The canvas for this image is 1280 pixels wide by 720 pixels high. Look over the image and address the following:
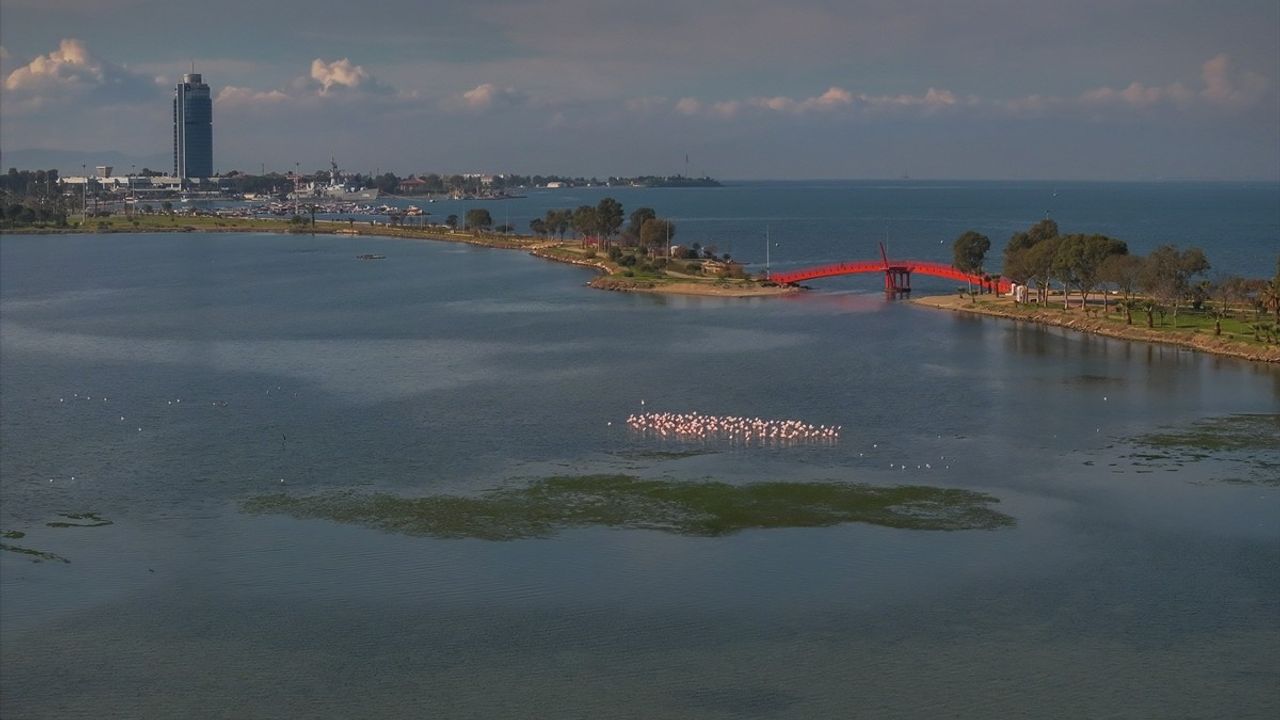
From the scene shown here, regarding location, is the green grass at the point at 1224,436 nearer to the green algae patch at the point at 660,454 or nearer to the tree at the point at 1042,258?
the green algae patch at the point at 660,454

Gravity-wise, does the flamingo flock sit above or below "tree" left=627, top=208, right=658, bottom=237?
below

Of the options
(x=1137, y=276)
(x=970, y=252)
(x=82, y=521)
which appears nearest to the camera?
(x=82, y=521)

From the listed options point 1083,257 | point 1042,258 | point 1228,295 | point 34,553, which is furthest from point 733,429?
point 1228,295

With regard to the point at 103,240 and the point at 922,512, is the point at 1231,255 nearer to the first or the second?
the point at 922,512

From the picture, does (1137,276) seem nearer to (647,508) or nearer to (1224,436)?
(1224,436)

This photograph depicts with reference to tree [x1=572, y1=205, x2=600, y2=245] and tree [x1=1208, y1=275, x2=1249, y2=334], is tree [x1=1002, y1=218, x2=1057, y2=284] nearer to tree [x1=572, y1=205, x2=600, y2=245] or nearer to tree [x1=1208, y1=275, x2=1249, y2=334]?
tree [x1=1208, y1=275, x2=1249, y2=334]

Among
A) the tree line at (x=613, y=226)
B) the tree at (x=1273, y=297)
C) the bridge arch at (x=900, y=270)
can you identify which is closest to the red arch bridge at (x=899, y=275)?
the bridge arch at (x=900, y=270)

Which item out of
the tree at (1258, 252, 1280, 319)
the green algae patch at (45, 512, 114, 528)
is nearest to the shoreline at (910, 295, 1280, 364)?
the tree at (1258, 252, 1280, 319)
